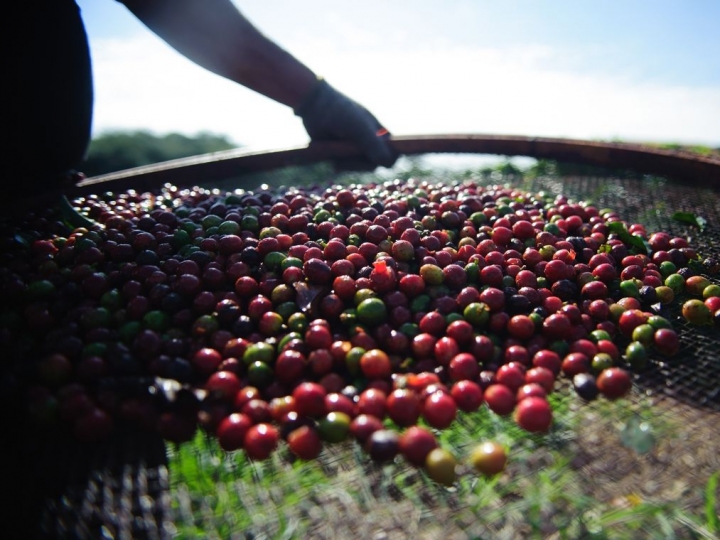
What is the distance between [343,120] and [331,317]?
2606 millimetres

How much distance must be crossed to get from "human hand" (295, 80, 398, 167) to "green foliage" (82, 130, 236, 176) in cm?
685

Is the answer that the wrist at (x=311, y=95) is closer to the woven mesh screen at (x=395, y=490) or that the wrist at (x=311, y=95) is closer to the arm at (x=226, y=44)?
the arm at (x=226, y=44)

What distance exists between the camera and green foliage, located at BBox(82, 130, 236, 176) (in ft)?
35.0

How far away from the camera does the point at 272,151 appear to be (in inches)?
177

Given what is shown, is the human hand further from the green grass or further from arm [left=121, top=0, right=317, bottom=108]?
the green grass

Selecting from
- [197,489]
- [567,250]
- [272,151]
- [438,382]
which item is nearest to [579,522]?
[438,382]

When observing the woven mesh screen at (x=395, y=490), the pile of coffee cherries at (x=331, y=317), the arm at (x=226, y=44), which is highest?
the arm at (x=226, y=44)

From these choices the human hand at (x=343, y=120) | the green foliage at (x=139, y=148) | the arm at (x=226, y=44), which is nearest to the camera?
the arm at (x=226, y=44)

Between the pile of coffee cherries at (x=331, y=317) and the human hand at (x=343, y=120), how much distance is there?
128 centimetres

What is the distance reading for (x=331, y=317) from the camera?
2.26m

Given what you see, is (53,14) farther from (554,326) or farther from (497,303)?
(554,326)

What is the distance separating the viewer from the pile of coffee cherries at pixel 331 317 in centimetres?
176

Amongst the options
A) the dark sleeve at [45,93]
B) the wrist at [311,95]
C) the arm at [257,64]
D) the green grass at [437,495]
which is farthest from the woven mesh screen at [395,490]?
the wrist at [311,95]

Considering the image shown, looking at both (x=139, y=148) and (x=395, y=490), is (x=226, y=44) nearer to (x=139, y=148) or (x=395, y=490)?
(x=395, y=490)
